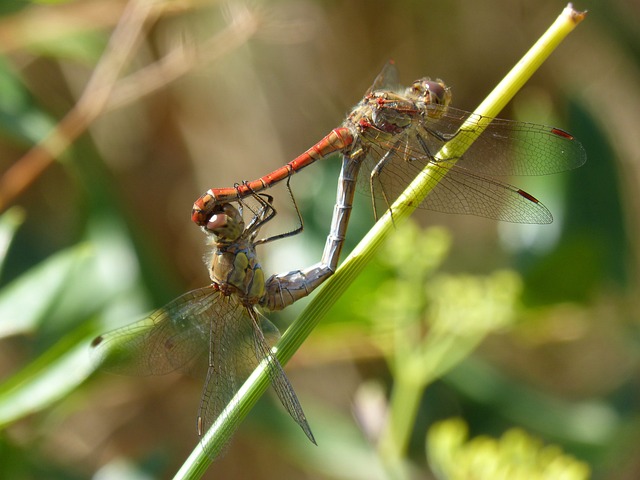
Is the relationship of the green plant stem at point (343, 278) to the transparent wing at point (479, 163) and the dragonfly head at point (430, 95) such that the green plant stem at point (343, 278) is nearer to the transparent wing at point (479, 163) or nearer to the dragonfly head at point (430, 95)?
the transparent wing at point (479, 163)

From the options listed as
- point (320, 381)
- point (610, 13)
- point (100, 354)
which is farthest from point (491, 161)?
point (320, 381)

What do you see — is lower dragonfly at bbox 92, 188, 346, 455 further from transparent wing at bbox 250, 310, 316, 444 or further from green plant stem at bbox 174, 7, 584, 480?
green plant stem at bbox 174, 7, 584, 480

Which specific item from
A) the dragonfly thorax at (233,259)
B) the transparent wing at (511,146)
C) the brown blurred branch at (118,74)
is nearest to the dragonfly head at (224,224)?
the dragonfly thorax at (233,259)

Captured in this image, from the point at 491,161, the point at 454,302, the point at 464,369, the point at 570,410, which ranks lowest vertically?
the point at 570,410

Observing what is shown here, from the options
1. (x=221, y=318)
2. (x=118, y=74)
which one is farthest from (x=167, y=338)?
(x=118, y=74)

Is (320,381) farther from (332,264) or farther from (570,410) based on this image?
(332,264)
